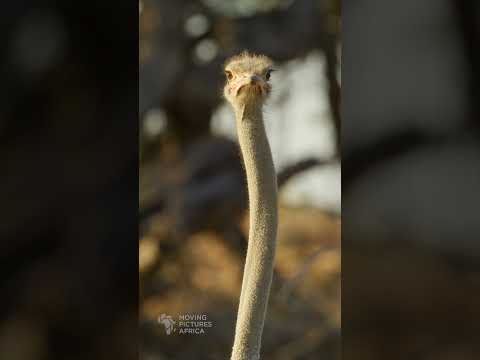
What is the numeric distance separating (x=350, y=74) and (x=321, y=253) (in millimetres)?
479

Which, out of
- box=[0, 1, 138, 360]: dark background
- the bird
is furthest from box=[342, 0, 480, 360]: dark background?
box=[0, 1, 138, 360]: dark background

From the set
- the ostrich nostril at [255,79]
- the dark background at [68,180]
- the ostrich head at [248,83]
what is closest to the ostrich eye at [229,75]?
the ostrich head at [248,83]

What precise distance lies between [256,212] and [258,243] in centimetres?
7

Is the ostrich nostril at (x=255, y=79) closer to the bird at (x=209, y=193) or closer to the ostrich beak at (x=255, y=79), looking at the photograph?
the ostrich beak at (x=255, y=79)

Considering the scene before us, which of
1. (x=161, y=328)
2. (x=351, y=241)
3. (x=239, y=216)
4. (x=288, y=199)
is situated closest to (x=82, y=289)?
(x=161, y=328)

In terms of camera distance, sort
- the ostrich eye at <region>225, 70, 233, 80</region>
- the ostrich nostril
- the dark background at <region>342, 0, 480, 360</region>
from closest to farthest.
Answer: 1. the ostrich nostril
2. the ostrich eye at <region>225, 70, 233, 80</region>
3. the dark background at <region>342, 0, 480, 360</region>

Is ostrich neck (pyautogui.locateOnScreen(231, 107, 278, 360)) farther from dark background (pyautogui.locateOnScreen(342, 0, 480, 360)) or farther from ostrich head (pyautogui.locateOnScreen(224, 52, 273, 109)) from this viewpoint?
dark background (pyautogui.locateOnScreen(342, 0, 480, 360))

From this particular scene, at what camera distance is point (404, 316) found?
1972 millimetres

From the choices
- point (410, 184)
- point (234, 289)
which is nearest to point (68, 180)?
point (234, 289)

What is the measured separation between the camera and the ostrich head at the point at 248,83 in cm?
174

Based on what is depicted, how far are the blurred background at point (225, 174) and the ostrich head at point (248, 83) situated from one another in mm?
141

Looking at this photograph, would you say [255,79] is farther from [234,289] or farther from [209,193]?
[234,289]

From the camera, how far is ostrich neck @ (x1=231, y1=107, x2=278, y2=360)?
1.73 m

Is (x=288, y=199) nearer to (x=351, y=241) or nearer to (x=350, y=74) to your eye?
(x=351, y=241)
